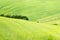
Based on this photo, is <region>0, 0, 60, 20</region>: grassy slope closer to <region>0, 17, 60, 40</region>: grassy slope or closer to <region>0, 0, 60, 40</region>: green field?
<region>0, 0, 60, 40</region>: green field

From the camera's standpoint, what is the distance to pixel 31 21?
4.00ft

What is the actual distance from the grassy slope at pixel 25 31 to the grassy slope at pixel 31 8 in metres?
0.20

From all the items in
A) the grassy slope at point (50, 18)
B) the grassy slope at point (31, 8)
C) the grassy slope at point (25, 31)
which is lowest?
the grassy slope at point (25, 31)

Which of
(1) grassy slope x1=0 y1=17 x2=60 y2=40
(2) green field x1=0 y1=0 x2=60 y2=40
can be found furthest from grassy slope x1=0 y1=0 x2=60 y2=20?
(1) grassy slope x1=0 y1=17 x2=60 y2=40

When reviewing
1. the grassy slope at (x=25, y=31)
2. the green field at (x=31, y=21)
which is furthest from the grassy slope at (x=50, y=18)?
the grassy slope at (x=25, y=31)

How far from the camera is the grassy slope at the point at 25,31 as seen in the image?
0.99 m

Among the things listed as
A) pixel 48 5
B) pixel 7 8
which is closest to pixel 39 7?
pixel 48 5

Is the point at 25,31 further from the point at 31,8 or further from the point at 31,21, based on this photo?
the point at 31,8

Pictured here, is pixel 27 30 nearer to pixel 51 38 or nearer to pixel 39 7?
pixel 51 38

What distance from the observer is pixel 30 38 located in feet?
3.20

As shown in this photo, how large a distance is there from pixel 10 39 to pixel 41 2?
2.02 ft

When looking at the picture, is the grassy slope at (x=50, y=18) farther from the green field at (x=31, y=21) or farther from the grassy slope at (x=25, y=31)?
the grassy slope at (x=25, y=31)

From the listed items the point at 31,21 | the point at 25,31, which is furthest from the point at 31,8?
the point at 25,31

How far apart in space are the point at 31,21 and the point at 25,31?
0.67 ft
